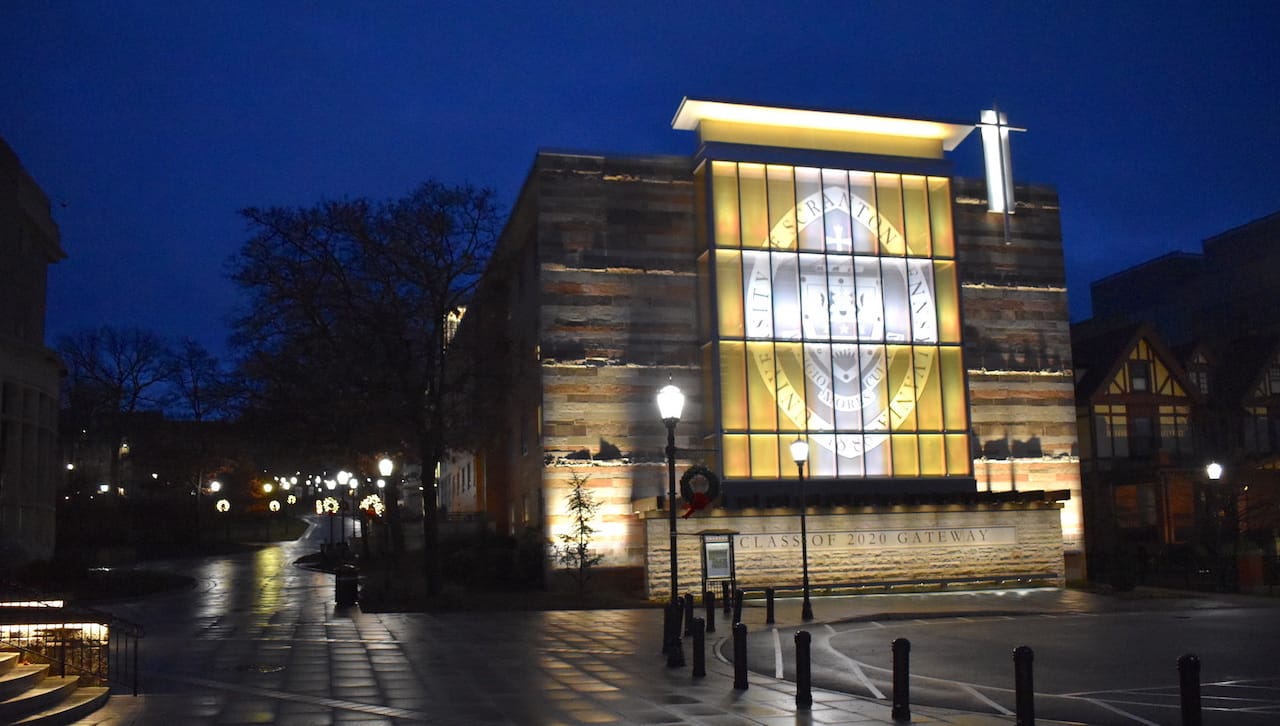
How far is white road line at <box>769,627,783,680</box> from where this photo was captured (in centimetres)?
1722

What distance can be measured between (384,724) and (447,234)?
23886mm

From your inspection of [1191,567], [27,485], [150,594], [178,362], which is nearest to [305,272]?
[150,594]

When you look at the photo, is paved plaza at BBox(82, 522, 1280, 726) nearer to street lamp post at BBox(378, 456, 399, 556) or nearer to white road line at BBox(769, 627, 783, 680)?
white road line at BBox(769, 627, 783, 680)

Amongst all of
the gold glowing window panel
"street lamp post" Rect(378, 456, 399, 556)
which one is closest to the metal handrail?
"street lamp post" Rect(378, 456, 399, 556)

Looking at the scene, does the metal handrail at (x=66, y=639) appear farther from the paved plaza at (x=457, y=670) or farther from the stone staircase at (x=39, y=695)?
the paved plaza at (x=457, y=670)

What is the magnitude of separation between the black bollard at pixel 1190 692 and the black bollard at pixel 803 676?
4.70 metres

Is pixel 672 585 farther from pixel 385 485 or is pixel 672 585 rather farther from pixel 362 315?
pixel 385 485

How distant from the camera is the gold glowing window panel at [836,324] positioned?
121 ft

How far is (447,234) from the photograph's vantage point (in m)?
34.8

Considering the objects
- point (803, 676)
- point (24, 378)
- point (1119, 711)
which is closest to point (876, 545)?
point (1119, 711)

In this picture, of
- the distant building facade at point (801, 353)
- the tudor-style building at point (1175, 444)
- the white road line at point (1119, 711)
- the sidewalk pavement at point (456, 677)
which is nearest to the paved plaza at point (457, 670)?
the sidewalk pavement at point (456, 677)

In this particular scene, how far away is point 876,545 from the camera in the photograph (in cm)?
3478

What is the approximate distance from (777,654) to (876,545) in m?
15.8

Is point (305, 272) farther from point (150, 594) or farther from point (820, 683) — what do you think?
point (820, 683)
